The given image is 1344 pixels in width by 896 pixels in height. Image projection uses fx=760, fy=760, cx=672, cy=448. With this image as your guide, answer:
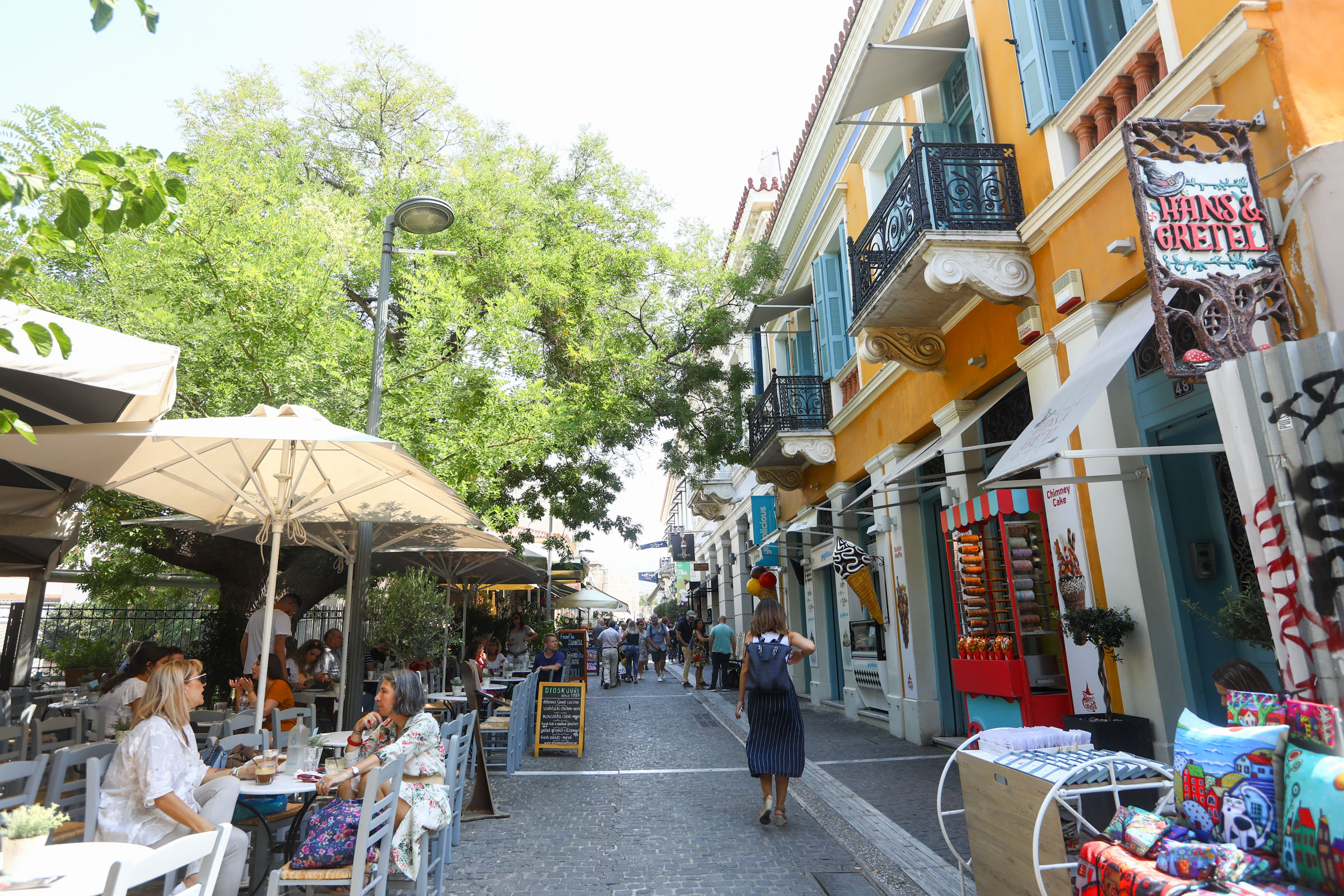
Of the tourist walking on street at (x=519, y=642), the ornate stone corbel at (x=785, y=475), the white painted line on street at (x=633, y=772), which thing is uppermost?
the ornate stone corbel at (x=785, y=475)

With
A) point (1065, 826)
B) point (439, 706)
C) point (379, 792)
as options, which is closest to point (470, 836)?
point (379, 792)

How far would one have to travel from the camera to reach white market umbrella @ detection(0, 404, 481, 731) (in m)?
4.71

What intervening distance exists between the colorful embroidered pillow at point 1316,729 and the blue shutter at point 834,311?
34.4 ft

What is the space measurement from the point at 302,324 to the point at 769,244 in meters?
10.1

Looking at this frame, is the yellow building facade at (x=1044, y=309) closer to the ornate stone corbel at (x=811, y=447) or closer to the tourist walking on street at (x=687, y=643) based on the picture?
the ornate stone corbel at (x=811, y=447)

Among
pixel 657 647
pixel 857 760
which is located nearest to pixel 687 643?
pixel 657 647

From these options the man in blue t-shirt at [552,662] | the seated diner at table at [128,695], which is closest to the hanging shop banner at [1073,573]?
the seated diner at table at [128,695]

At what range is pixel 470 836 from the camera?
5.94 metres

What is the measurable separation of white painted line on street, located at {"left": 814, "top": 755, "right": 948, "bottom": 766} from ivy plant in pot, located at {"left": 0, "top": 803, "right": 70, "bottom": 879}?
747cm

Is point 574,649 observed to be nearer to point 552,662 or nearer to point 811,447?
point 552,662

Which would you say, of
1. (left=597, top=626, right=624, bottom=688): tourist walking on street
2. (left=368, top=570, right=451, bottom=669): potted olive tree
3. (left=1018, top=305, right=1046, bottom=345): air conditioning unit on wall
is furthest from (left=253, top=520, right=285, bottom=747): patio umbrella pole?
(left=597, top=626, right=624, bottom=688): tourist walking on street

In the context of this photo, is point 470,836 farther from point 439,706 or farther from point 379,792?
point 439,706

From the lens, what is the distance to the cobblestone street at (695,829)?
→ 4840 millimetres

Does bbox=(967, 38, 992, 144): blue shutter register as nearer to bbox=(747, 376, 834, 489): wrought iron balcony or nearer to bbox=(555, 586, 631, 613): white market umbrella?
bbox=(747, 376, 834, 489): wrought iron balcony
